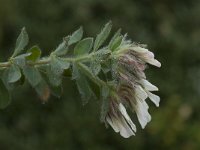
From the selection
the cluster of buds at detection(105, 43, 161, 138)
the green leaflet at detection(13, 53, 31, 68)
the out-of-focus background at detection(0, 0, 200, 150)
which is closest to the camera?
the cluster of buds at detection(105, 43, 161, 138)

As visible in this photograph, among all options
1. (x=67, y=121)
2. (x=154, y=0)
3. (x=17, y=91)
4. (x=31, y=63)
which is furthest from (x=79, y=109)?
(x=31, y=63)

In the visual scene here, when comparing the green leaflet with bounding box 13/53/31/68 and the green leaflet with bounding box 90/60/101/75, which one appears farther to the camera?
the green leaflet with bounding box 13/53/31/68

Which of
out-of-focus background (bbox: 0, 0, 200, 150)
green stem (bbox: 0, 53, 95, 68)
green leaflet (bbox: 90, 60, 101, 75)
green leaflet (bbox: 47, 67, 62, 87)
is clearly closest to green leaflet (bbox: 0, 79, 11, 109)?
green stem (bbox: 0, 53, 95, 68)

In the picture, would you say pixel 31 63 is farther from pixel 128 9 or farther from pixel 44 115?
pixel 128 9

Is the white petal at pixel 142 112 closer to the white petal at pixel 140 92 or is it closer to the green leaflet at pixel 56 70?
the white petal at pixel 140 92

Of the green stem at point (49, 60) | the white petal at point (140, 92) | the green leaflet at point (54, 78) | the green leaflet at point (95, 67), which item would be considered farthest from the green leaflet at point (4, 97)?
the white petal at point (140, 92)

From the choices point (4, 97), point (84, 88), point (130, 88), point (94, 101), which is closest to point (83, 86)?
point (84, 88)

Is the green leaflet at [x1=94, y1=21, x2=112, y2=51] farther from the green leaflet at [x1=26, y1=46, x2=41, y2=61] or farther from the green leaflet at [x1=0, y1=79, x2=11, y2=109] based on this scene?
the green leaflet at [x1=0, y1=79, x2=11, y2=109]

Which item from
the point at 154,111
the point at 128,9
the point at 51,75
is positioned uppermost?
the point at 128,9
